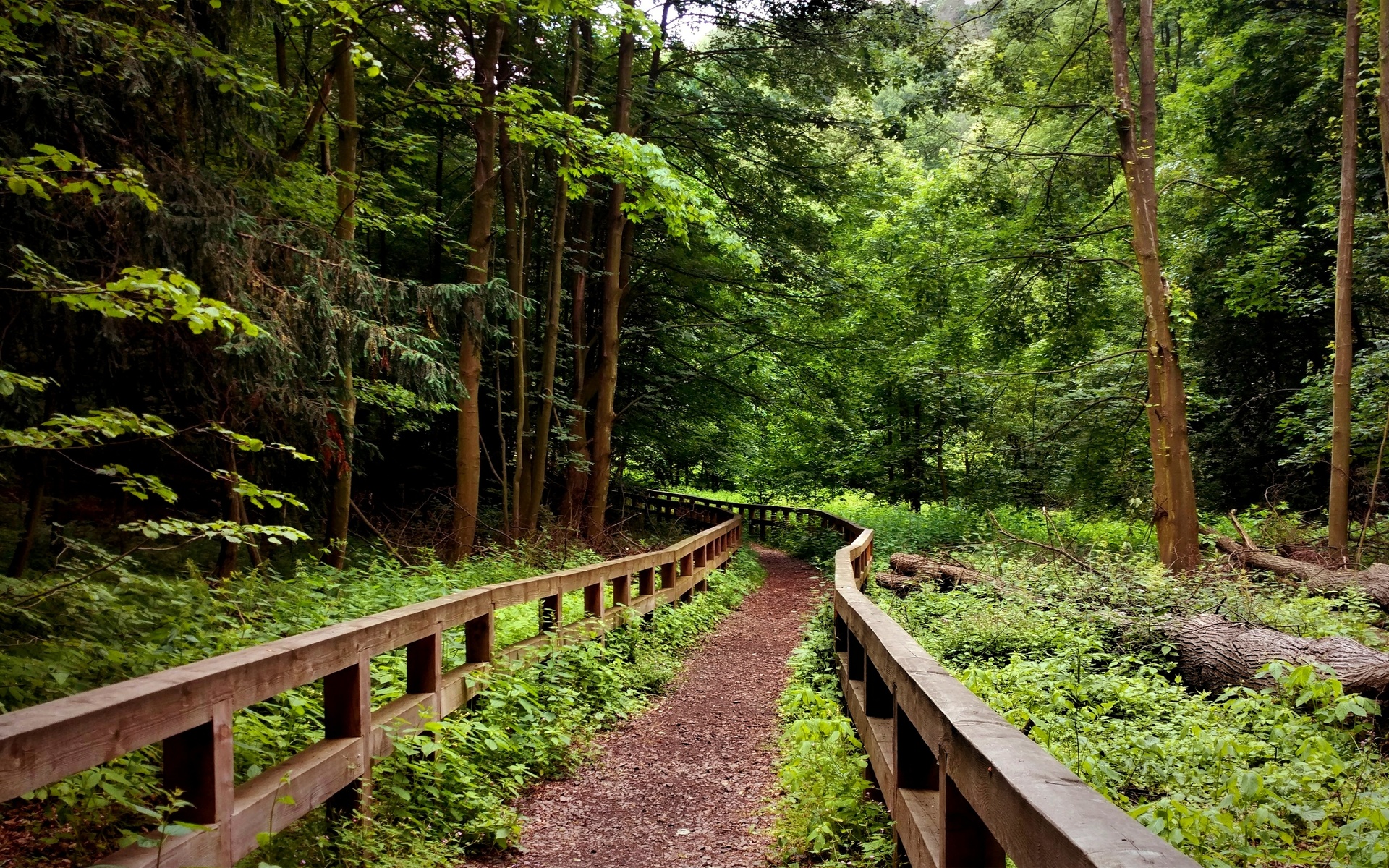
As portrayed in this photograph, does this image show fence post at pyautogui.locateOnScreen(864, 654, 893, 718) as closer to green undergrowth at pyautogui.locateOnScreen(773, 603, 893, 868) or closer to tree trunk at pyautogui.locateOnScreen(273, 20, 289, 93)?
green undergrowth at pyautogui.locateOnScreen(773, 603, 893, 868)

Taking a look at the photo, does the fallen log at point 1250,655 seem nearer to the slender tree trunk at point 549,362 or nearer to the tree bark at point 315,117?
the slender tree trunk at point 549,362

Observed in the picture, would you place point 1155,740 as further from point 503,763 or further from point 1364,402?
point 1364,402

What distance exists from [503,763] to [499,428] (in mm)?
8923

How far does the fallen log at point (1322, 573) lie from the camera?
30.5ft

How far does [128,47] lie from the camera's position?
5.90 metres

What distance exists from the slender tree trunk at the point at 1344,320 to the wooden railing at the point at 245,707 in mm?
12962

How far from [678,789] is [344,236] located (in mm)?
7357

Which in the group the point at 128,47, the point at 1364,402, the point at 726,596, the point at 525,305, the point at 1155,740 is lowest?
the point at 726,596

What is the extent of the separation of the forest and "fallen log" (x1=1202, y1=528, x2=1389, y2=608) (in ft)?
0.31

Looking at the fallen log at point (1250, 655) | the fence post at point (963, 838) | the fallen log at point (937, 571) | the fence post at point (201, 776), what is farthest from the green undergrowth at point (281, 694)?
the fallen log at point (1250, 655)

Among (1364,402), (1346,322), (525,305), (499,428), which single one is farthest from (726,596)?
(1364,402)

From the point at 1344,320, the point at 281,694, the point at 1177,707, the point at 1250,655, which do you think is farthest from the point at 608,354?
the point at 281,694

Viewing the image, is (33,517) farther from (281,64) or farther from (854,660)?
(854,660)

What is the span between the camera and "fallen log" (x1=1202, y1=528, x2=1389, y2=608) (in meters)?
9.28
